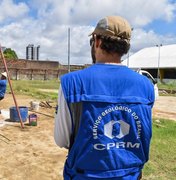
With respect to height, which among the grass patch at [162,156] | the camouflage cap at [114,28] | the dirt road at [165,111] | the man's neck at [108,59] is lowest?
the dirt road at [165,111]

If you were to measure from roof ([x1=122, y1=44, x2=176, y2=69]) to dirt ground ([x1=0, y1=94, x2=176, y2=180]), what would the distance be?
30.6 meters

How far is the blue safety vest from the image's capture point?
177 cm

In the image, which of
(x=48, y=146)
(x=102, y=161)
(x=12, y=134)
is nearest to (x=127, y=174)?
(x=102, y=161)

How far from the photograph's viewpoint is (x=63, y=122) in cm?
182

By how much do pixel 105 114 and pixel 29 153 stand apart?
Result: 4609mm

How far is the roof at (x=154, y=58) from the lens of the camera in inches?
1567

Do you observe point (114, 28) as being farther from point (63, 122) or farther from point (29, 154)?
point (29, 154)

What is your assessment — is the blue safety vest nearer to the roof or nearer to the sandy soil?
the sandy soil

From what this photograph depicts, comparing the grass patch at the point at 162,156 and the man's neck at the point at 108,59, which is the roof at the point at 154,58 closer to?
the grass patch at the point at 162,156

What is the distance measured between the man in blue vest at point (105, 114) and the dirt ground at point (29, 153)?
329 cm

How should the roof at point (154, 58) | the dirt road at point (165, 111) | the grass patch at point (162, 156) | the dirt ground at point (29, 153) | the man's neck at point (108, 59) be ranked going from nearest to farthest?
the man's neck at point (108, 59) → the dirt ground at point (29, 153) → the grass patch at point (162, 156) → the dirt road at point (165, 111) → the roof at point (154, 58)

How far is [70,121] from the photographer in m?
1.82

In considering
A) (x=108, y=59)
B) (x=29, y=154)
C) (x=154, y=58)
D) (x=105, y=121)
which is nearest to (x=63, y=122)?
(x=105, y=121)

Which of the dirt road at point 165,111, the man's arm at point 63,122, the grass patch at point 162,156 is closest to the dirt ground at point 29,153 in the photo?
the grass patch at point 162,156
